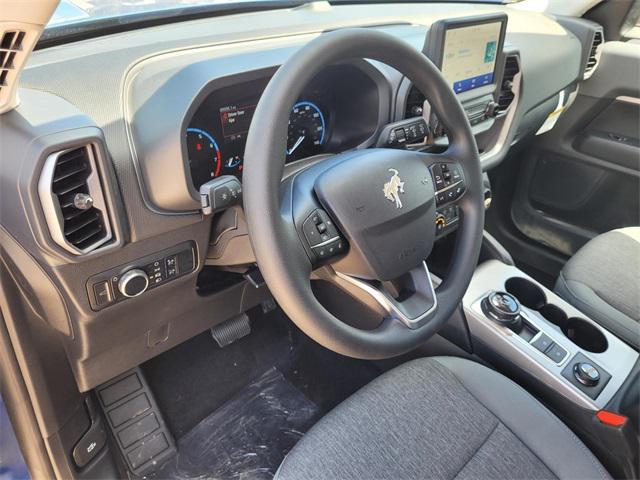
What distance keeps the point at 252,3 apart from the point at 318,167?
771mm

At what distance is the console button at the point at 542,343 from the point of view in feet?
4.15

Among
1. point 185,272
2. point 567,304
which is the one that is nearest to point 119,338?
point 185,272

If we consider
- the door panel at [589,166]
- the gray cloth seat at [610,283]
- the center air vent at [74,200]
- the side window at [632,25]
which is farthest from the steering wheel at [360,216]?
the side window at [632,25]

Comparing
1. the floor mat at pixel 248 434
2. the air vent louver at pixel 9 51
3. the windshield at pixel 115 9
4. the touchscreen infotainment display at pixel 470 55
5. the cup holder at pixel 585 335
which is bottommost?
the floor mat at pixel 248 434

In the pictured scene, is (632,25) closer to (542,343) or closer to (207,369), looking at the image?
(542,343)

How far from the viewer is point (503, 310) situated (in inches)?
51.4

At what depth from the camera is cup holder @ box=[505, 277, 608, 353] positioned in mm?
1358

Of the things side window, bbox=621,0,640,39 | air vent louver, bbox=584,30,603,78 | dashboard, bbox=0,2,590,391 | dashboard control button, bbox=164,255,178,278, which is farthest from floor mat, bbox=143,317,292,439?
side window, bbox=621,0,640,39

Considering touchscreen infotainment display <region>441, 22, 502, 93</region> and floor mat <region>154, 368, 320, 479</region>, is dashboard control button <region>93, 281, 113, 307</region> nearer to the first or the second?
floor mat <region>154, 368, 320, 479</region>

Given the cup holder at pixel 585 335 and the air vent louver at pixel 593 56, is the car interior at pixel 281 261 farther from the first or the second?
the air vent louver at pixel 593 56

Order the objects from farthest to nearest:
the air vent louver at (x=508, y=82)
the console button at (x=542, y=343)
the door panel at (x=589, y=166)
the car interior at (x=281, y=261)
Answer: the door panel at (x=589, y=166) → the air vent louver at (x=508, y=82) → the console button at (x=542, y=343) → the car interior at (x=281, y=261)

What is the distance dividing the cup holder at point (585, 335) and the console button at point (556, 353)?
14 cm

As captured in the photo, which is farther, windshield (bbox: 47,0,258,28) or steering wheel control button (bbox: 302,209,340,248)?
windshield (bbox: 47,0,258,28)

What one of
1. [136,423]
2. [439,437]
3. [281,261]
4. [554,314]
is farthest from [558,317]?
[136,423]
